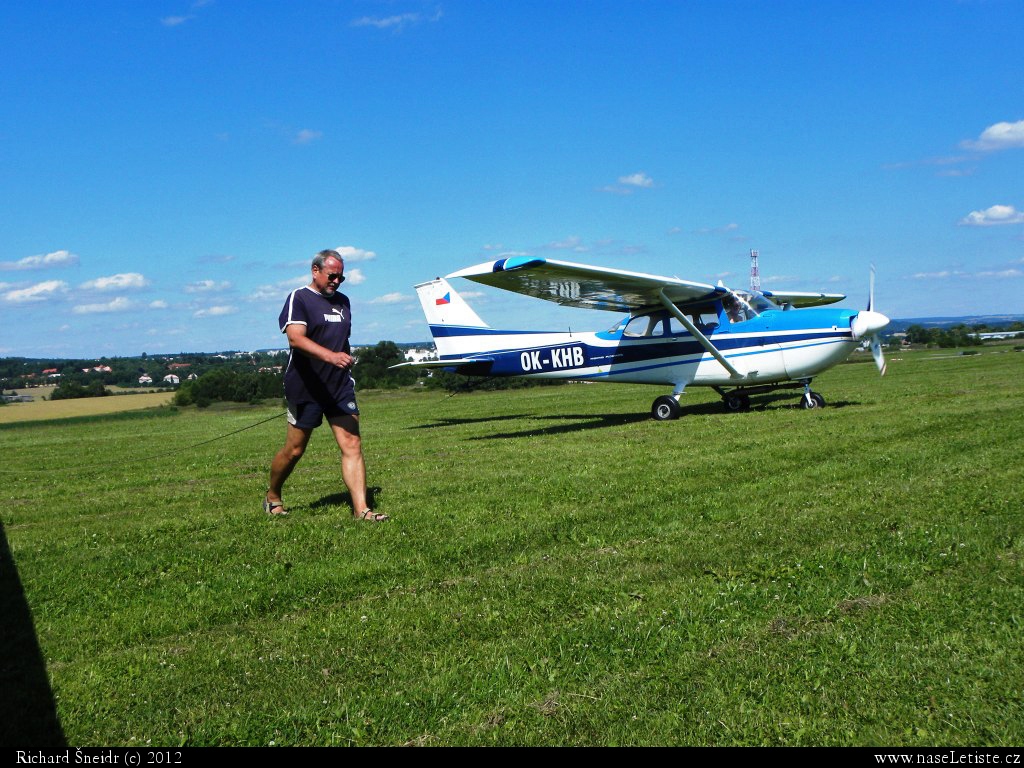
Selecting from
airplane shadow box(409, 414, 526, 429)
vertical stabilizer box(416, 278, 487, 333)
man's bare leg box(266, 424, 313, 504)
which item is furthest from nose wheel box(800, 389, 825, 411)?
man's bare leg box(266, 424, 313, 504)

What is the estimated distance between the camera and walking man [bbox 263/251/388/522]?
6.55m

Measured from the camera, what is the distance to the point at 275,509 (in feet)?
22.9

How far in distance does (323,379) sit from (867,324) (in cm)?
1061

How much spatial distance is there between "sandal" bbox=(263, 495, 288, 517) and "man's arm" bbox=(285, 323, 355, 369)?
1.49 meters

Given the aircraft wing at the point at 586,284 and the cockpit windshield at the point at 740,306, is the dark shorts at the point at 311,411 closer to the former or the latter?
the aircraft wing at the point at 586,284

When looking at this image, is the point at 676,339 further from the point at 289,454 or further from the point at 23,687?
the point at 23,687

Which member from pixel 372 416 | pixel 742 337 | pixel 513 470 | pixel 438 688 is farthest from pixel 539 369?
pixel 438 688

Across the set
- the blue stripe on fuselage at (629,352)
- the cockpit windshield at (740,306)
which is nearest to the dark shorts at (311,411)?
the blue stripe on fuselage at (629,352)

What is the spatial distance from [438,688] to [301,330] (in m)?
4.00

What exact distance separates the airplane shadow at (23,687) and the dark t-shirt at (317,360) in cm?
267

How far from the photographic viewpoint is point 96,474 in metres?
11.4

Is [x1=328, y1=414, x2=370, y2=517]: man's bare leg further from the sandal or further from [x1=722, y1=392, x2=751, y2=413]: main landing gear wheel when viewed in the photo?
[x1=722, y1=392, x2=751, y2=413]: main landing gear wheel

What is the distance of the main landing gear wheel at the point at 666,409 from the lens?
14898mm

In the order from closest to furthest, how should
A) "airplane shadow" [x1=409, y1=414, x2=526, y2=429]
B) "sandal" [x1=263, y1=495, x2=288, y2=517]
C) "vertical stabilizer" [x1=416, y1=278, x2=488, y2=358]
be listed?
"sandal" [x1=263, y1=495, x2=288, y2=517] < "airplane shadow" [x1=409, y1=414, x2=526, y2=429] < "vertical stabilizer" [x1=416, y1=278, x2=488, y2=358]
